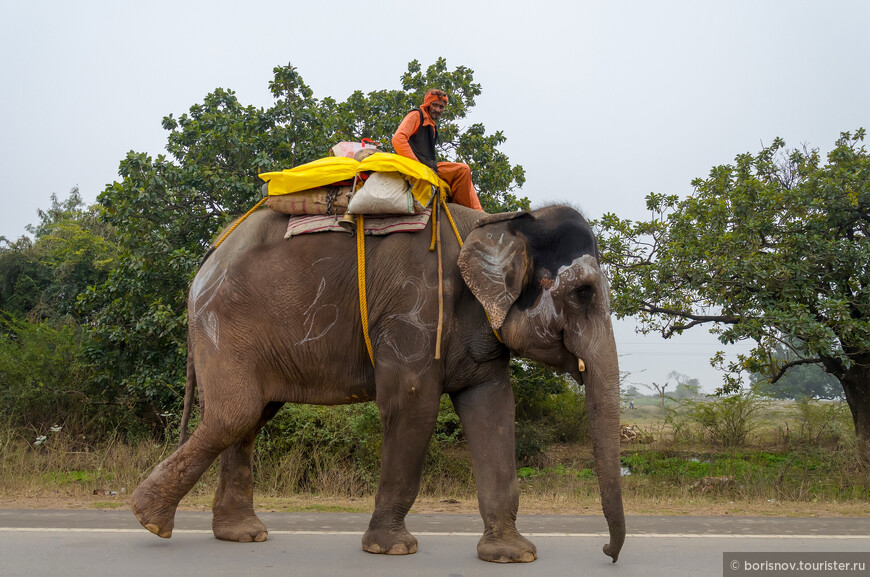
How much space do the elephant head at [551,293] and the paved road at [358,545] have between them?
1.12m

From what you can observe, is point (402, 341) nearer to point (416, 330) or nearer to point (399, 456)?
point (416, 330)

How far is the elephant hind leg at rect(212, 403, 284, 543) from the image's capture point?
581cm

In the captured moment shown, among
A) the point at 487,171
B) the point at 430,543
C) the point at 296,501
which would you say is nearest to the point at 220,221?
the point at 487,171

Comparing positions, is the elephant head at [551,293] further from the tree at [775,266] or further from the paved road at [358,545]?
the tree at [775,266]

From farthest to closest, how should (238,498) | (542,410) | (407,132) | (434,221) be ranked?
(542,410) → (407,132) → (238,498) → (434,221)

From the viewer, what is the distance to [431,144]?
645 cm

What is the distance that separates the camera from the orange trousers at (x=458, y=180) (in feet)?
20.5

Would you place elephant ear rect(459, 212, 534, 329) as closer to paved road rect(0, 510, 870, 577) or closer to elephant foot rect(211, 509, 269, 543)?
paved road rect(0, 510, 870, 577)

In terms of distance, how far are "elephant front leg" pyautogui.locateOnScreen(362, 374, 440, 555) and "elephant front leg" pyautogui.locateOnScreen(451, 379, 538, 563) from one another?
1.07 feet

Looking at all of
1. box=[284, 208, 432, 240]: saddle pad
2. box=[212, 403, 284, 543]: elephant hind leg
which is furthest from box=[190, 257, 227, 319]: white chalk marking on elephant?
box=[212, 403, 284, 543]: elephant hind leg

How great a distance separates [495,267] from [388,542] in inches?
82.2

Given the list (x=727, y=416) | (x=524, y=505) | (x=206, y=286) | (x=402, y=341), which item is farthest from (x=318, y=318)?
(x=727, y=416)

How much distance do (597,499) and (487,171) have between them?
7139 mm

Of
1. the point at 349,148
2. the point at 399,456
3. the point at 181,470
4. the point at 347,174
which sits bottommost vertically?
the point at 181,470
